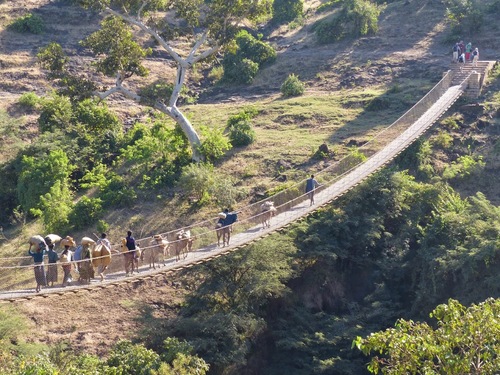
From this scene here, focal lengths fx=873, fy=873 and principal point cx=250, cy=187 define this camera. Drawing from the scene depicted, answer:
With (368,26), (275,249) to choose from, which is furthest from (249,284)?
(368,26)

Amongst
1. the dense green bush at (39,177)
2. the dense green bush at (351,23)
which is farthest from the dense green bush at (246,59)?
the dense green bush at (39,177)

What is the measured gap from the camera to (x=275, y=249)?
67.3ft

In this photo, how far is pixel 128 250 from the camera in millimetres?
16891

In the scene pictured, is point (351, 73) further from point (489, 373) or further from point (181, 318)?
point (489, 373)

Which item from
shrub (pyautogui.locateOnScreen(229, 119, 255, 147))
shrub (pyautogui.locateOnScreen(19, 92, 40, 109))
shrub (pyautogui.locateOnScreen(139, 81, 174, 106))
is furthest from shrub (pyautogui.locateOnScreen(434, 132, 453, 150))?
shrub (pyautogui.locateOnScreen(19, 92, 40, 109))

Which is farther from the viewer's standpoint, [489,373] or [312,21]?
[312,21]

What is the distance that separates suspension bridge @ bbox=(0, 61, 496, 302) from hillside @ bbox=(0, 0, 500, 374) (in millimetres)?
1205

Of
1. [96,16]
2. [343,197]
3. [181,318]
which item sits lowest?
[181,318]

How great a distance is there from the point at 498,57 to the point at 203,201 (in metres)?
14.3

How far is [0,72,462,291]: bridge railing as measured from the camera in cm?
1642

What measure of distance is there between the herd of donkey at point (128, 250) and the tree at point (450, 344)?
5.61 m

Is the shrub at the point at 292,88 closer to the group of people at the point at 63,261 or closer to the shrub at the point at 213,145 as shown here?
the shrub at the point at 213,145

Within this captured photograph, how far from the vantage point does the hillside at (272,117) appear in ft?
67.6

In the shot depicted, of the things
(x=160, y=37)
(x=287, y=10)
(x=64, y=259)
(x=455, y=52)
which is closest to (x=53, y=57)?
(x=160, y=37)
